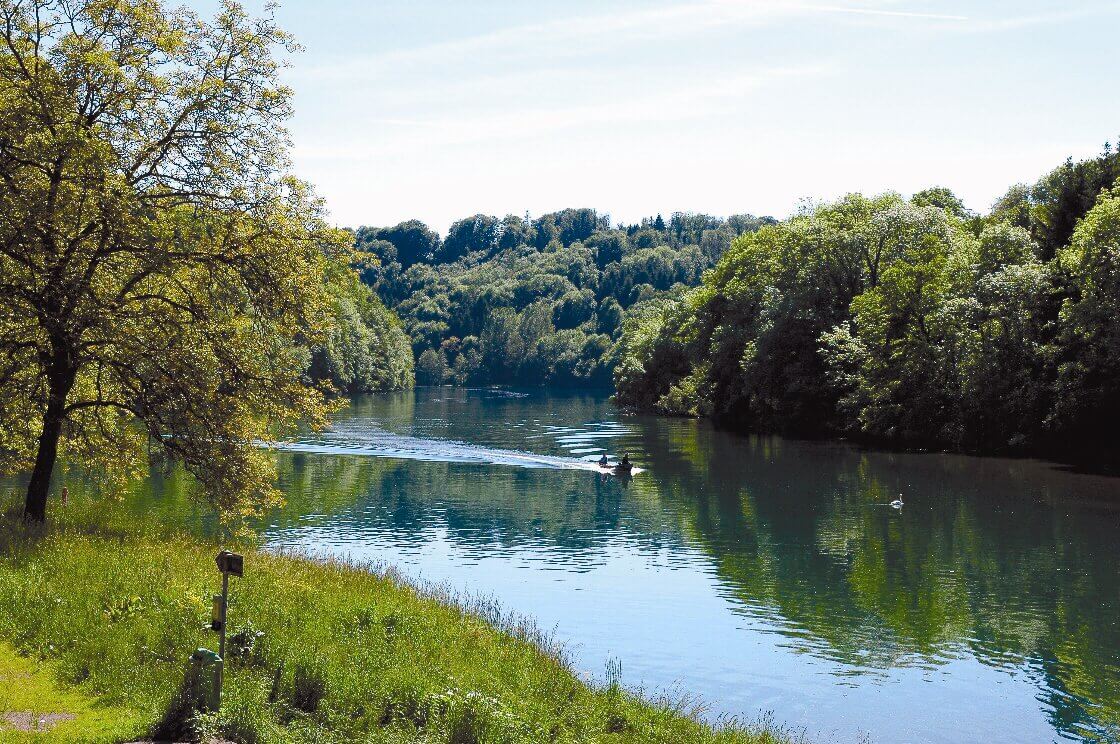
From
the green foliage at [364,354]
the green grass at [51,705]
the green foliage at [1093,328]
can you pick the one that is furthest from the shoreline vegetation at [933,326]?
the green foliage at [364,354]

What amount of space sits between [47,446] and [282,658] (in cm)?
1009

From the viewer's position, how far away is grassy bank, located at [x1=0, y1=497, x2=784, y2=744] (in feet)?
39.9

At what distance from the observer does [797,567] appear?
104ft

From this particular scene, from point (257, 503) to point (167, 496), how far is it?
85.6 ft

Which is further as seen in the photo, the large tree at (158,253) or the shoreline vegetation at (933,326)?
the shoreline vegetation at (933,326)

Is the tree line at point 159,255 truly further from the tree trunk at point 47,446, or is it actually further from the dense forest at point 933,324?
the dense forest at point 933,324

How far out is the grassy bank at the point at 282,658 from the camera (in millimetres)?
12148

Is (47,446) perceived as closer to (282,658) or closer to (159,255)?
(159,255)

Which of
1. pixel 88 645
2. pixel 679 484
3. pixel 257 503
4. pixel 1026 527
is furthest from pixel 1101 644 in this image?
pixel 679 484

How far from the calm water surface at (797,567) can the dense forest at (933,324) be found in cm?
483

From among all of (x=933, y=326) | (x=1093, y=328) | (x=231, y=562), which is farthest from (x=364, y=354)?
(x=231, y=562)

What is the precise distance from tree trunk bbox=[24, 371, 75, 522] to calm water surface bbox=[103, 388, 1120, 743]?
38.5 ft

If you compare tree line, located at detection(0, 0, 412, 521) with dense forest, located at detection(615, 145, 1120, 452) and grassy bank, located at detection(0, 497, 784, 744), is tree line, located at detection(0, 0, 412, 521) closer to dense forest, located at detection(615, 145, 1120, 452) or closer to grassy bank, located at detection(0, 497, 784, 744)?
grassy bank, located at detection(0, 497, 784, 744)

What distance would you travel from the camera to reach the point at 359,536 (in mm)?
37062
